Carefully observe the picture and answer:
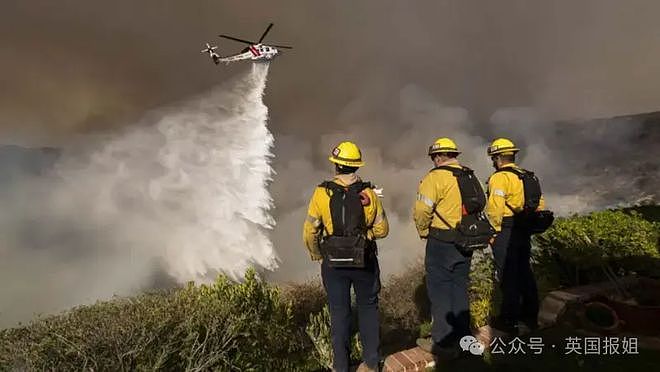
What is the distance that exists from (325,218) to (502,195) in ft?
6.06

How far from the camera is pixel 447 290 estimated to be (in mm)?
3906

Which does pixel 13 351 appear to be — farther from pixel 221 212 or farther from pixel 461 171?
pixel 221 212

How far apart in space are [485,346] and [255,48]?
2035cm

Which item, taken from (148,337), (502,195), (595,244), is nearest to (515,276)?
(502,195)

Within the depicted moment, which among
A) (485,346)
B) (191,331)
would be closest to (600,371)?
(485,346)

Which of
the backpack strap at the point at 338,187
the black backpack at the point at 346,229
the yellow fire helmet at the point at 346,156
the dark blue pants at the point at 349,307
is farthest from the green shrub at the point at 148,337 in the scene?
the yellow fire helmet at the point at 346,156

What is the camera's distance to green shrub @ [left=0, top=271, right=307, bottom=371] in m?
3.04

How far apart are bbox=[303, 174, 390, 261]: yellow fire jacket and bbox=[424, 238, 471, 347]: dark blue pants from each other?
24.7 inches

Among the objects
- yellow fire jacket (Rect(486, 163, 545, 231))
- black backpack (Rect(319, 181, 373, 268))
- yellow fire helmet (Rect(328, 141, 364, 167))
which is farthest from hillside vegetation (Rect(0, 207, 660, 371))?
yellow fire jacket (Rect(486, 163, 545, 231))

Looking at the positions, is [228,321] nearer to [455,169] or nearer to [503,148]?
[455,169]

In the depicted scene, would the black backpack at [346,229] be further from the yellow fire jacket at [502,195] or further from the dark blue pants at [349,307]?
the yellow fire jacket at [502,195]

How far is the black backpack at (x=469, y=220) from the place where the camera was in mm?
3703

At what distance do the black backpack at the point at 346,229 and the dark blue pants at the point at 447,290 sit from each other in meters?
0.88

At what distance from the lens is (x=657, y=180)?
1226 inches
